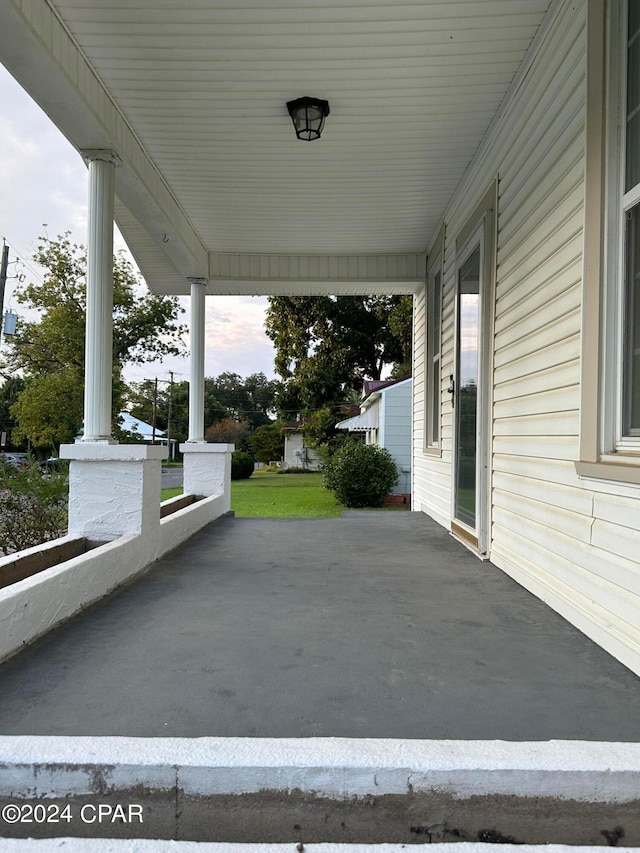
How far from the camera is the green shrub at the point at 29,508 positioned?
4328 mm

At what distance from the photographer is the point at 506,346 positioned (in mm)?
4008

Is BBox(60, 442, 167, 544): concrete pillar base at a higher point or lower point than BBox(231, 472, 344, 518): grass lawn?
higher

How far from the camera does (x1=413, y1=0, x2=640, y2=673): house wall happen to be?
244 centimetres

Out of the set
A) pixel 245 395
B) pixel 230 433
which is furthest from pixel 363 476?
pixel 245 395

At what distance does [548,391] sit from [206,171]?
353 cm

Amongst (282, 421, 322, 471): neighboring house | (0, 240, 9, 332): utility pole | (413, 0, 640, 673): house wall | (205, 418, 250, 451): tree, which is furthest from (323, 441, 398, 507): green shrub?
(205, 418, 250, 451): tree

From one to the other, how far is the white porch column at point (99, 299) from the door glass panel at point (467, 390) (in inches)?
110

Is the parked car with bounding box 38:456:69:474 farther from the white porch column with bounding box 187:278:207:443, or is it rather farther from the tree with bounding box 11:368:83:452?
the tree with bounding box 11:368:83:452

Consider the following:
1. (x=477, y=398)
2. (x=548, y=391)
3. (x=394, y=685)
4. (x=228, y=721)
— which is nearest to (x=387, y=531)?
(x=477, y=398)

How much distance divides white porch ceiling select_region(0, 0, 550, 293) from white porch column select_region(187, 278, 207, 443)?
60 cm

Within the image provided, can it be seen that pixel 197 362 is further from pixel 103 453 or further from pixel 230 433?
pixel 230 433

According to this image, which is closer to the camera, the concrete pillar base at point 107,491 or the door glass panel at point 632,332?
the door glass panel at point 632,332

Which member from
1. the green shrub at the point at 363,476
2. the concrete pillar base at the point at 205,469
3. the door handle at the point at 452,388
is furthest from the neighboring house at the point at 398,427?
the door handle at the point at 452,388

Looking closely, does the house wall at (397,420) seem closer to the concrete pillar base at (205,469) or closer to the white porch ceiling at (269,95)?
the concrete pillar base at (205,469)
